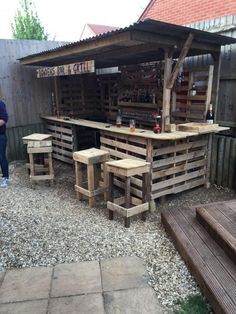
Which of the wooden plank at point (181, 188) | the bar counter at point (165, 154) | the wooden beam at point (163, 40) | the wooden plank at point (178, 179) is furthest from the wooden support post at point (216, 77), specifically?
the wooden plank at point (181, 188)

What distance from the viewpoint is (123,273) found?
9.46 ft

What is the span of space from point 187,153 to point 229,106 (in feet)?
3.85

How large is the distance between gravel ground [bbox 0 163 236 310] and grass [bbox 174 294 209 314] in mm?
69

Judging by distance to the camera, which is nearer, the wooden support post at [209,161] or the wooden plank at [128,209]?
the wooden plank at [128,209]

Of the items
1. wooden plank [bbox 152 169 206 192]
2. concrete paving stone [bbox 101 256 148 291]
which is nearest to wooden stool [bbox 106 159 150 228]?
wooden plank [bbox 152 169 206 192]

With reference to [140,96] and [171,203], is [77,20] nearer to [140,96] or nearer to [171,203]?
[140,96]

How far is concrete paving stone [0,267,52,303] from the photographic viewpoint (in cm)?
258

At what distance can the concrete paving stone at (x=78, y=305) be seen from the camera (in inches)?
94.2

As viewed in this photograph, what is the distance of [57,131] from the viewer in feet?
23.2

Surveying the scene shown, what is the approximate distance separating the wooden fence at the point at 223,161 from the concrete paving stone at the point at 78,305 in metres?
3.48

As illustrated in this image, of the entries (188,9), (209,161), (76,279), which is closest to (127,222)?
(76,279)

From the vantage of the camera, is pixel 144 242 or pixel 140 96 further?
pixel 140 96

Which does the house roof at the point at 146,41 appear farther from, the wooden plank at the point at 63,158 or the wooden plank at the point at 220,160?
the wooden plank at the point at 63,158

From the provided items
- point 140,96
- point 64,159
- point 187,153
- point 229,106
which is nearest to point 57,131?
point 64,159
